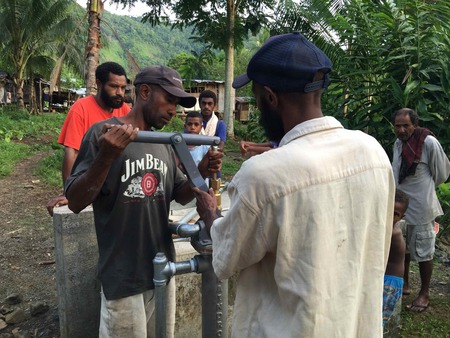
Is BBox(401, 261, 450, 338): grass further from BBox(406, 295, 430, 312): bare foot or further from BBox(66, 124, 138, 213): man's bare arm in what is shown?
BBox(66, 124, 138, 213): man's bare arm

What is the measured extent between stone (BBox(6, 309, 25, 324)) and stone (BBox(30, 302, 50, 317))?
70 mm

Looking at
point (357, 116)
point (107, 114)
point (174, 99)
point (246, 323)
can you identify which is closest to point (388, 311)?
point (246, 323)

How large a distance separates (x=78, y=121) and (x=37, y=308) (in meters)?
1.51

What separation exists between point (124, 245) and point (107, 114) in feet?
5.49

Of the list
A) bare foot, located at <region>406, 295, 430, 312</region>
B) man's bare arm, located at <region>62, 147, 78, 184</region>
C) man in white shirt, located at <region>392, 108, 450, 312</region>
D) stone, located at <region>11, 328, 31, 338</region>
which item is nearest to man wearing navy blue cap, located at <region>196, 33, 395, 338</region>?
man's bare arm, located at <region>62, 147, 78, 184</region>

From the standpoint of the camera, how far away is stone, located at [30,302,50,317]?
3.18 meters

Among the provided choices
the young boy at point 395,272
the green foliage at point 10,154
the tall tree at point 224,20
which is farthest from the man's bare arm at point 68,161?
the tall tree at point 224,20

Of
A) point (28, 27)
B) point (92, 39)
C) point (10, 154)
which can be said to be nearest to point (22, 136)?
point (10, 154)

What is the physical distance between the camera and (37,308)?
10.5 ft

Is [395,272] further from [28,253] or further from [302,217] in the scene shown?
[28,253]

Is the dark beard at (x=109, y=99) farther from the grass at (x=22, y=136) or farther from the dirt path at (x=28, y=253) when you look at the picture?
the grass at (x=22, y=136)

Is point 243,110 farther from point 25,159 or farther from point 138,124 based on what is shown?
point 138,124

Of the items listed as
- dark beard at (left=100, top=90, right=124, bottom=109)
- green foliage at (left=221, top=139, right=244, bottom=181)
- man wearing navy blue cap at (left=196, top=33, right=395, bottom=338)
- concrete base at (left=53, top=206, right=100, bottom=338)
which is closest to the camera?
man wearing navy blue cap at (left=196, top=33, right=395, bottom=338)

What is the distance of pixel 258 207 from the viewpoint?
110cm
